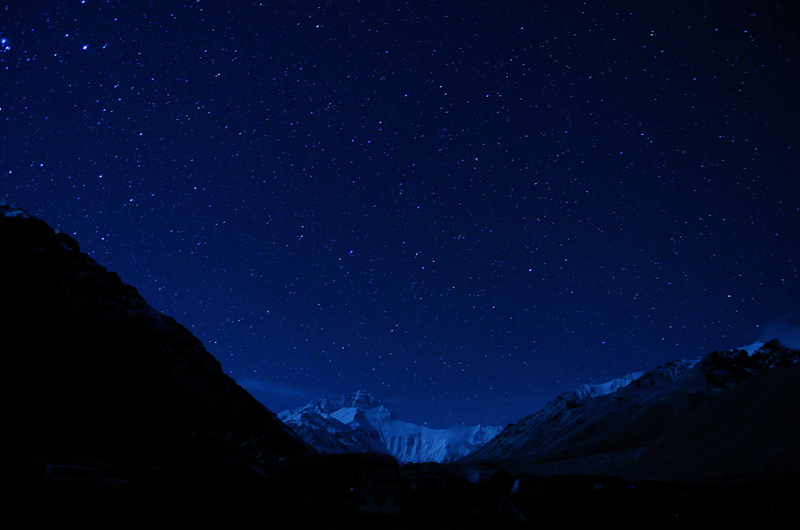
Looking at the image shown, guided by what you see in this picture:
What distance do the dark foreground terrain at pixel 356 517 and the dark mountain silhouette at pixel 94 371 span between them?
14.4 meters

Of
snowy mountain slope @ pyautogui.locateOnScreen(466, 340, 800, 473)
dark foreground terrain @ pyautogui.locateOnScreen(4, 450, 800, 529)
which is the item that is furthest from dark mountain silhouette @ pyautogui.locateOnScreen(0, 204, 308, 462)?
snowy mountain slope @ pyautogui.locateOnScreen(466, 340, 800, 473)

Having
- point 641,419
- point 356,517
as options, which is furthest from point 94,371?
point 641,419

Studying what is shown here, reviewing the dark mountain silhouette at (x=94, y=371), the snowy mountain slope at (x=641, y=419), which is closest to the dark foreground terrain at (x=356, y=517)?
the dark mountain silhouette at (x=94, y=371)

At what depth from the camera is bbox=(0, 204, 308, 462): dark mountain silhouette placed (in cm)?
4291

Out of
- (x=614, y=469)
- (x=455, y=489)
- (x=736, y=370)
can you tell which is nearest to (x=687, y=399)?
(x=736, y=370)

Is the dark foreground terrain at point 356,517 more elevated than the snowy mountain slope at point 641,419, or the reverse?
the snowy mountain slope at point 641,419

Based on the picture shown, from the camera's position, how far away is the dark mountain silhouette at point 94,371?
42.9 meters

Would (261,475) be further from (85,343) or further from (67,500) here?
(85,343)

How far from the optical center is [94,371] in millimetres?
89250

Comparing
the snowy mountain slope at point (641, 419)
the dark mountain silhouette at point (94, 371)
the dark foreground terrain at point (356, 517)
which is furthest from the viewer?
the snowy mountain slope at point (641, 419)

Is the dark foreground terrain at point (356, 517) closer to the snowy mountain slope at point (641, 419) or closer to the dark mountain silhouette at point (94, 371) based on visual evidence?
the dark mountain silhouette at point (94, 371)

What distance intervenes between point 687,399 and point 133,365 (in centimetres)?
14599

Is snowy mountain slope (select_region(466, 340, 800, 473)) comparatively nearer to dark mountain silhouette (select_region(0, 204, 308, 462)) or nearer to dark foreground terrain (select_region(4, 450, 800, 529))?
dark mountain silhouette (select_region(0, 204, 308, 462))

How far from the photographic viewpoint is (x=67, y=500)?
21.5 m
